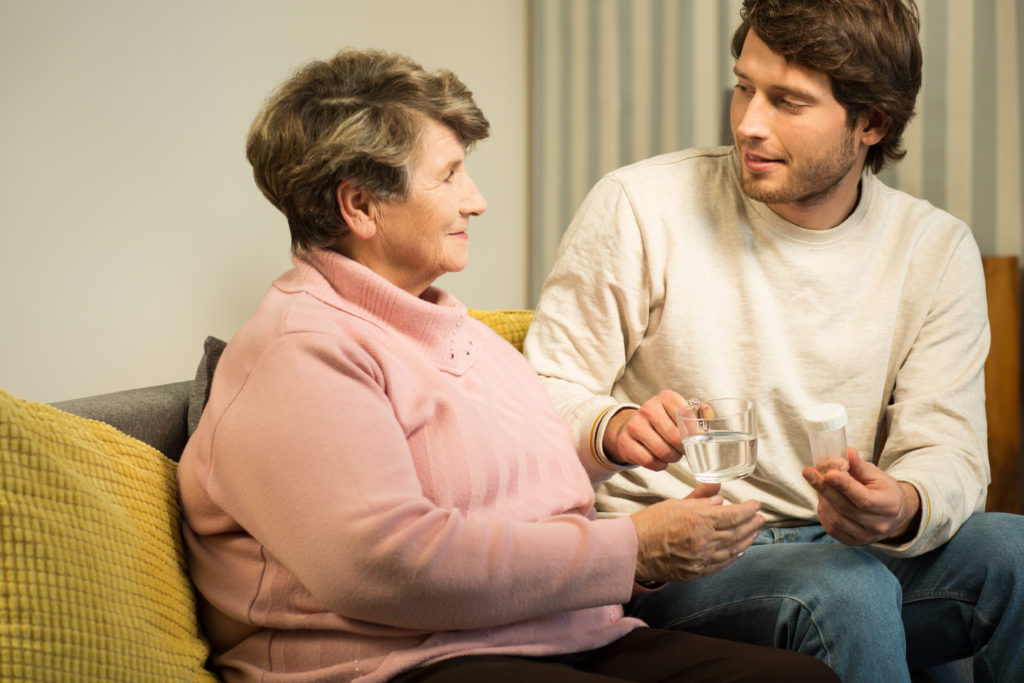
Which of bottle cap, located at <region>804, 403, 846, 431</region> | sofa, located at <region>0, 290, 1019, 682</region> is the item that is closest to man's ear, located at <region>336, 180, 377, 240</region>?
Result: sofa, located at <region>0, 290, 1019, 682</region>

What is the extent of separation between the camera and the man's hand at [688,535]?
1.21 metres

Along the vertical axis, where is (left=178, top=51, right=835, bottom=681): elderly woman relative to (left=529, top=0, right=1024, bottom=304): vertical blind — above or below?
below

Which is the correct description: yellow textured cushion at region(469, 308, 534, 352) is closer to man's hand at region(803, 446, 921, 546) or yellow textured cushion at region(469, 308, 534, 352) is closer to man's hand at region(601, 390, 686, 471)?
man's hand at region(601, 390, 686, 471)

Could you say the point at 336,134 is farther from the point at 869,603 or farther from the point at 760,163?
the point at 869,603

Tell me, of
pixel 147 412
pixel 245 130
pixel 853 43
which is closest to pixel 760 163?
pixel 853 43

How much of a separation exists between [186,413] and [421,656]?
650 mm

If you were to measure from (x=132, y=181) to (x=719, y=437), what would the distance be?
135cm

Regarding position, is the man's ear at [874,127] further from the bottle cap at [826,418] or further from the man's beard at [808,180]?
the bottle cap at [826,418]

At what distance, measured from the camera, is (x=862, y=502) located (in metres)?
1.34

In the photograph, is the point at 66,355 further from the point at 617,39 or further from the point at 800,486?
the point at 617,39

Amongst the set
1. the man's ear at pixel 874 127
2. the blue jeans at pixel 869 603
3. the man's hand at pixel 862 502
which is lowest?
the blue jeans at pixel 869 603

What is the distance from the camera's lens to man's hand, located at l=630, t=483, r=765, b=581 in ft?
A: 3.97

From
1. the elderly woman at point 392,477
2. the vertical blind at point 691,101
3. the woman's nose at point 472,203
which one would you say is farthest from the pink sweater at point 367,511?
the vertical blind at point 691,101

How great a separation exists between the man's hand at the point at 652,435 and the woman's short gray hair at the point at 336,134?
18.7 inches
